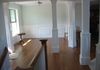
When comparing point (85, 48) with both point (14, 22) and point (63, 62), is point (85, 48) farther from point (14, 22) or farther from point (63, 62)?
point (14, 22)

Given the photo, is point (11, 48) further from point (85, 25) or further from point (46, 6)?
point (46, 6)

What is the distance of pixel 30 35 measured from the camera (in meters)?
9.95

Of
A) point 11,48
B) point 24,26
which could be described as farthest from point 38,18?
point 11,48

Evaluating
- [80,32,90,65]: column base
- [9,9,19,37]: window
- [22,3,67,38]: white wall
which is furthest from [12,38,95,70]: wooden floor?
[22,3,67,38]: white wall

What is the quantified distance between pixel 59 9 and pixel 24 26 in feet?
9.57

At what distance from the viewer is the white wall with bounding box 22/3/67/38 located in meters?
9.66

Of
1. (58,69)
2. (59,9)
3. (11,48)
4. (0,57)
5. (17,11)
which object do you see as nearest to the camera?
(0,57)

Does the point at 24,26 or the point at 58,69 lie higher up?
the point at 24,26

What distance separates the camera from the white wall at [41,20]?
9656mm

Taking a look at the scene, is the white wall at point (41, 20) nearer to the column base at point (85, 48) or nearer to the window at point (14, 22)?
the window at point (14, 22)

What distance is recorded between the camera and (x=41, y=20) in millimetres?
9844

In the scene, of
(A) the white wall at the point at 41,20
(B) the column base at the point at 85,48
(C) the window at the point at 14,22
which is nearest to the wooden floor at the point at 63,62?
(B) the column base at the point at 85,48

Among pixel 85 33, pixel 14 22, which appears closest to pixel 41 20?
pixel 14 22

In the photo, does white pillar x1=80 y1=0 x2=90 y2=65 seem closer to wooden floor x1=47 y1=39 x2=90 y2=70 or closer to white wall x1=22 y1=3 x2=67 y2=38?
wooden floor x1=47 y1=39 x2=90 y2=70
